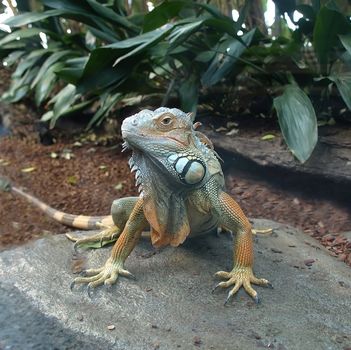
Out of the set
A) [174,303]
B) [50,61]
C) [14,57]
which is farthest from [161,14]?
[14,57]

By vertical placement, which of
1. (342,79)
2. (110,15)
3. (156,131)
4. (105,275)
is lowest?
(105,275)

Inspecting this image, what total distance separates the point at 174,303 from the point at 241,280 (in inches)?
15.3

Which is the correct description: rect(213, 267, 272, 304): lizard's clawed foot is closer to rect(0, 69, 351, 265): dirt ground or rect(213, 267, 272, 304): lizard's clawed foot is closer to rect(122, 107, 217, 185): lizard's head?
rect(122, 107, 217, 185): lizard's head

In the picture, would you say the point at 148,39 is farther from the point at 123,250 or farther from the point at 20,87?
the point at 20,87

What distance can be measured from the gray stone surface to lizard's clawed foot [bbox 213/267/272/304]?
45mm

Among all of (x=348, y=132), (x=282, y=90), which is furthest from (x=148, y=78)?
(x=348, y=132)

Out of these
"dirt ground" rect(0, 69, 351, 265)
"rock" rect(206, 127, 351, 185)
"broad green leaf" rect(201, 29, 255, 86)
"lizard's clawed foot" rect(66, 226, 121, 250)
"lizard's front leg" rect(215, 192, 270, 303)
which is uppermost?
"broad green leaf" rect(201, 29, 255, 86)

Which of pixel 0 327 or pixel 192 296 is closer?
pixel 0 327

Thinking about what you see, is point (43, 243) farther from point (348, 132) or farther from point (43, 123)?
point (43, 123)

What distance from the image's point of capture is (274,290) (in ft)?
10.5

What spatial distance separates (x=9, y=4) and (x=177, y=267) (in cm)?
602

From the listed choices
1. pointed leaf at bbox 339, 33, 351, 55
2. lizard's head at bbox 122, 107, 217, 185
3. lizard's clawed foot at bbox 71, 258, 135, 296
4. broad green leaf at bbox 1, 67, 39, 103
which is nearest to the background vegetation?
pointed leaf at bbox 339, 33, 351, 55

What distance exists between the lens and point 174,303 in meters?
3.04

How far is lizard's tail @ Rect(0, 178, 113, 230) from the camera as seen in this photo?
14.5ft
